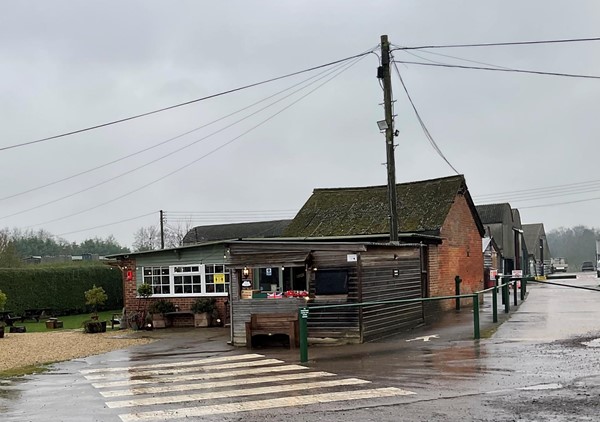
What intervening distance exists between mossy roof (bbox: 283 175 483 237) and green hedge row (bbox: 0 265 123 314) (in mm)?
13333

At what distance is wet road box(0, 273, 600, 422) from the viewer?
27.4ft

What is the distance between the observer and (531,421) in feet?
24.2

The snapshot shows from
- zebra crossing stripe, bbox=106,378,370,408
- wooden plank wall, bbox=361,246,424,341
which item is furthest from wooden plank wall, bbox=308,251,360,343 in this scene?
zebra crossing stripe, bbox=106,378,370,408

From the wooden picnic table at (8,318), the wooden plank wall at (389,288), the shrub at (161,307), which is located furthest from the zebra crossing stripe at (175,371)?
the wooden picnic table at (8,318)

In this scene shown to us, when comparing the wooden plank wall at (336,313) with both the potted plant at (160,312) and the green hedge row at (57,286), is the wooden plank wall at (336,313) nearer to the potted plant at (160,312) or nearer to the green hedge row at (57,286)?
the potted plant at (160,312)

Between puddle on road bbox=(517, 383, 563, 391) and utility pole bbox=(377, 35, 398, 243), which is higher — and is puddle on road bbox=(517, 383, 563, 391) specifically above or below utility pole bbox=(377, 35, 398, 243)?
below

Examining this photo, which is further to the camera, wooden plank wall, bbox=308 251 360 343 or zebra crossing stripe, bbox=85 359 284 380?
wooden plank wall, bbox=308 251 360 343

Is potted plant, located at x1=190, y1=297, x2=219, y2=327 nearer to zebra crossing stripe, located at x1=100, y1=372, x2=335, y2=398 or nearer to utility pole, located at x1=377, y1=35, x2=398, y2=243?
utility pole, located at x1=377, y1=35, x2=398, y2=243

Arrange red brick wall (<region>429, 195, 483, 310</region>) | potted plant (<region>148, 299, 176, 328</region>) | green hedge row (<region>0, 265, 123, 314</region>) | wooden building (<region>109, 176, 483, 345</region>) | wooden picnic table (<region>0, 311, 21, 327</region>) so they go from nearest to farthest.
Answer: wooden building (<region>109, 176, 483, 345</region>) < potted plant (<region>148, 299, 176, 328</region>) < red brick wall (<region>429, 195, 483, 310</region>) < wooden picnic table (<region>0, 311, 21, 327</region>) < green hedge row (<region>0, 265, 123, 314</region>)

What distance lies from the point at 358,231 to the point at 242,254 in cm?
1052

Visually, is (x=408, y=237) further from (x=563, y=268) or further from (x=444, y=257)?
(x=563, y=268)

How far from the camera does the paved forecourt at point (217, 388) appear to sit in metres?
9.06

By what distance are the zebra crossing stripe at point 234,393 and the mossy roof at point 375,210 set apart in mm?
15896

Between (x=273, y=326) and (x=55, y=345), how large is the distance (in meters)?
7.11
